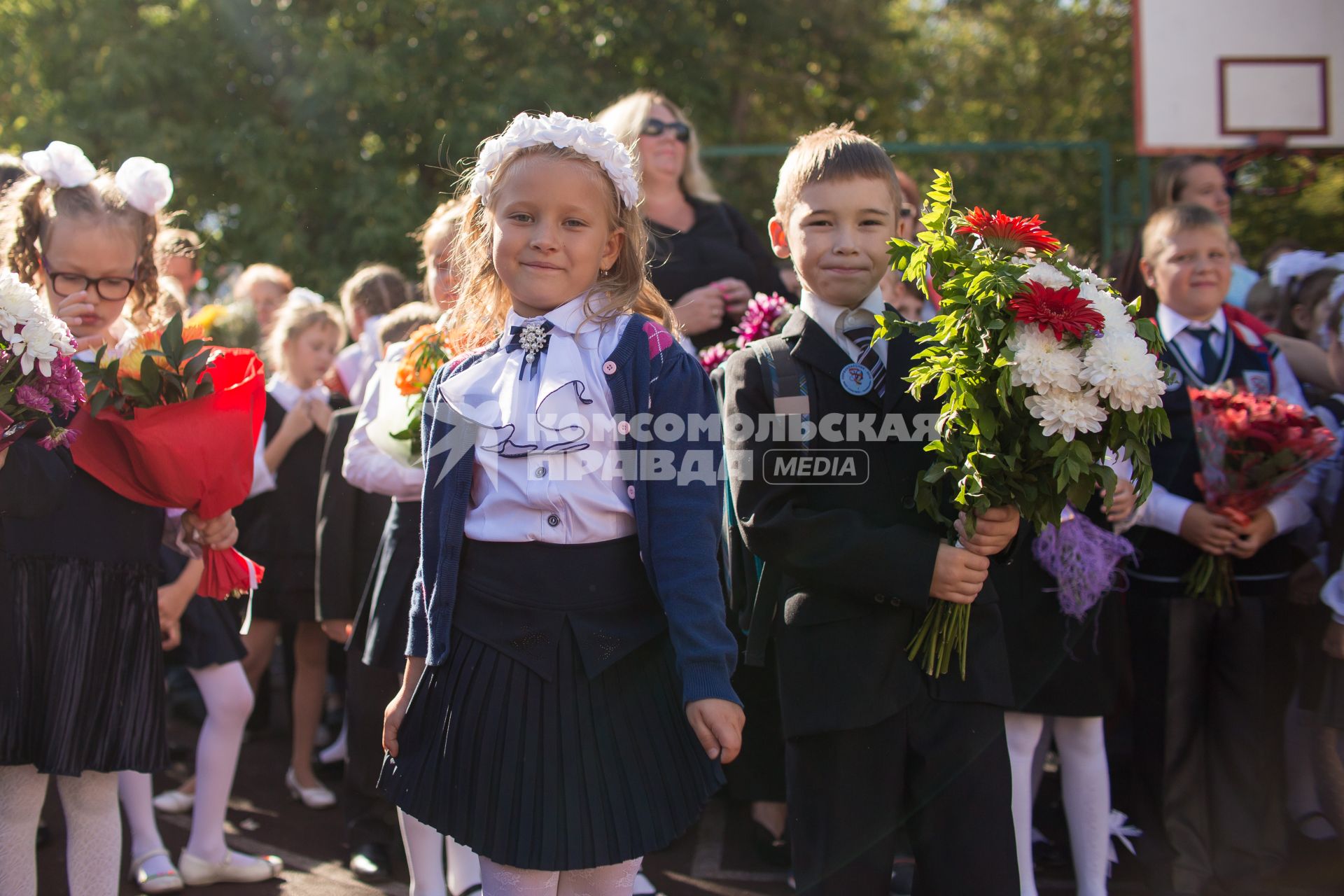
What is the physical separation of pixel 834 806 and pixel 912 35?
50.2 feet

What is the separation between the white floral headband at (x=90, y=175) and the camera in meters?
3.20

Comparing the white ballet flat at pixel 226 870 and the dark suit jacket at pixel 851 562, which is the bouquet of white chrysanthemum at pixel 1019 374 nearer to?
the dark suit jacket at pixel 851 562

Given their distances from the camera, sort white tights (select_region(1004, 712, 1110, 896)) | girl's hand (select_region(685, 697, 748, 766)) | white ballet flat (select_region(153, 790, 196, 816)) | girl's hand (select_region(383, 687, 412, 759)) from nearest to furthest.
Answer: girl's hand (select_region(685, 697, 748, 766))
girl's hand (select_region(383, 687, 412, 759))
white tights (select_region(1004, 712, 1110, 896))
white ballet flat (select_region(153, 790, 196, 816))

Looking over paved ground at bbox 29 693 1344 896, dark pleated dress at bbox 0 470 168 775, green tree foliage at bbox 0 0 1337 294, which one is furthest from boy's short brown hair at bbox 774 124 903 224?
green tree foliage at bbox 0 0 1337 294

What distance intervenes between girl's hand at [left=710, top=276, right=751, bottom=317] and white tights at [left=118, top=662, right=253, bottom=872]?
7.34 ft

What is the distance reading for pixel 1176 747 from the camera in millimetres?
4070

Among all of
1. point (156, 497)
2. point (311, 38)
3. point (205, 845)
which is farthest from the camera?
point (311, 38)

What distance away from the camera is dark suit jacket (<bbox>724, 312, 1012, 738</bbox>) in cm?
266

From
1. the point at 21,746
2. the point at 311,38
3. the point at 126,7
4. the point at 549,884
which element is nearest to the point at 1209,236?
the point at 549,884

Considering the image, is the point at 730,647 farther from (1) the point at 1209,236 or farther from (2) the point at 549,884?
(1) the point at 1209,236

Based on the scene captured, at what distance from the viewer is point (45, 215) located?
3213mm

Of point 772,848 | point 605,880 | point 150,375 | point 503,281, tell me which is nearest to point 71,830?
point 150,375

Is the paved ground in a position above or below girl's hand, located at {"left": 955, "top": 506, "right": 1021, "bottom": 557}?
below

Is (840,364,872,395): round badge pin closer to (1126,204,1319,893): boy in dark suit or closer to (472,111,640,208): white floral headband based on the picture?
(472,111,640,208): white floral headband
